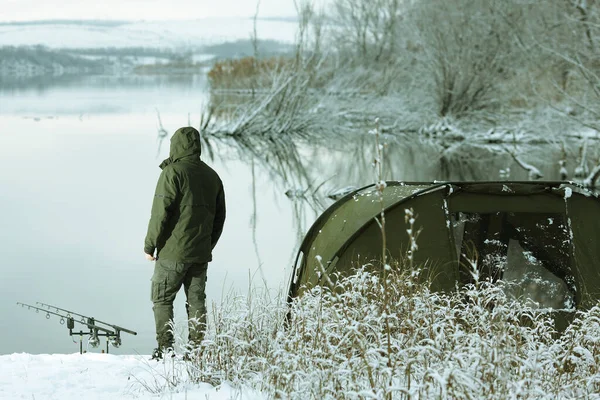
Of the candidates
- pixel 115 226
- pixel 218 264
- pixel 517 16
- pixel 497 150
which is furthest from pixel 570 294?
pixel 517 16

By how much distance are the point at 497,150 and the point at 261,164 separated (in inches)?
321

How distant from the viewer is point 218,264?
463 inches

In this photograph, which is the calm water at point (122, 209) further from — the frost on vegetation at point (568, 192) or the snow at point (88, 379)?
the frost on vegetation at point (568, 192)

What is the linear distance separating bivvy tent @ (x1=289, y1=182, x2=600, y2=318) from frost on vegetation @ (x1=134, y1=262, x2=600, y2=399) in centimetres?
28

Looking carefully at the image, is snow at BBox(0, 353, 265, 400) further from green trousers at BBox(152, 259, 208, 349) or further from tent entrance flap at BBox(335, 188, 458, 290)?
tent entrance flap at BBox(335, 188, 458, 290)

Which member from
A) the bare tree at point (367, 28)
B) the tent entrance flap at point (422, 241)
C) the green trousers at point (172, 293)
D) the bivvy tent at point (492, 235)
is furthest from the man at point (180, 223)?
the bare tree at point (367, 28)

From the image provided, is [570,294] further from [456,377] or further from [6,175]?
[6,175]

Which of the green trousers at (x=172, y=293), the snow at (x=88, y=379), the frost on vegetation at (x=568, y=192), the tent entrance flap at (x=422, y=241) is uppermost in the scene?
the frost on vegetation at (x=568, y=192)

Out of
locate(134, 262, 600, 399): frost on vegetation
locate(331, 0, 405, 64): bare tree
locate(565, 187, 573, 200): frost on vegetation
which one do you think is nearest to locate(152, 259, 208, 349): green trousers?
locate(134, 262, 600, 399): frost on vegetation

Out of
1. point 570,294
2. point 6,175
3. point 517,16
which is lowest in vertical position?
point 6,175

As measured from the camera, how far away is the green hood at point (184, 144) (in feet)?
18.4

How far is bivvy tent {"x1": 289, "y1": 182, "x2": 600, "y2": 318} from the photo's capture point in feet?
20.1

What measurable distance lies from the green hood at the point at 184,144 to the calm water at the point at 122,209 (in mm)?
2012

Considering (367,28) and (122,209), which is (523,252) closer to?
(122,209)
